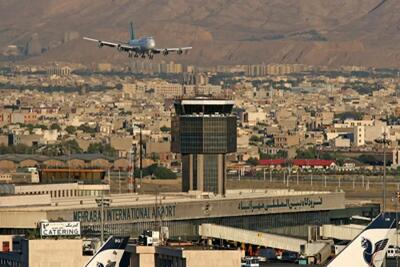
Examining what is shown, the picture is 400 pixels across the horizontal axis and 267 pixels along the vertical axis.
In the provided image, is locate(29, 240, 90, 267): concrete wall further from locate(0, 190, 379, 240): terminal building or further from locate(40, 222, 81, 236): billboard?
locate(0, 190, 379, 240): terminal building

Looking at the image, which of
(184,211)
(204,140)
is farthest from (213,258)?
(204,140)

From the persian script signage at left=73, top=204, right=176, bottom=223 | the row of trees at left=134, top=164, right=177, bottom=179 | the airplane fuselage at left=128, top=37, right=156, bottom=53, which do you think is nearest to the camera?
the persian script signage at left=73, top=204, right=176, bottom=223

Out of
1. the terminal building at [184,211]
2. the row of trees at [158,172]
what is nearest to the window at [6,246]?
the terminal building at [184,211]

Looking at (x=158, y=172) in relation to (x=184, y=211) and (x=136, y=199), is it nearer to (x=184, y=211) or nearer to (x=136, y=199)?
(x=136, y=199)

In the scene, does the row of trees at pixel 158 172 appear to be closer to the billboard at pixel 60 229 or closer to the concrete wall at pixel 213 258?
the billboard at pixel 60 229

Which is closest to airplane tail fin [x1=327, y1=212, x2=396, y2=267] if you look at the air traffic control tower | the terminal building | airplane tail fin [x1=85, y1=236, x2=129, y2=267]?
airplane tail fin [x1=85, y1=236, x2=129, y2=267]

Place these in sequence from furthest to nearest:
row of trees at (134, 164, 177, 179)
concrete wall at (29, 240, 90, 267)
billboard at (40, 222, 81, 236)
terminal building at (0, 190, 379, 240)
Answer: row of trees at (134, 164, 177, 179) → terminal building at (0, 190, 379, 240) → billboard at (40, 222, 81, 236) → concrete wall at (29, 240, 90, 267)
